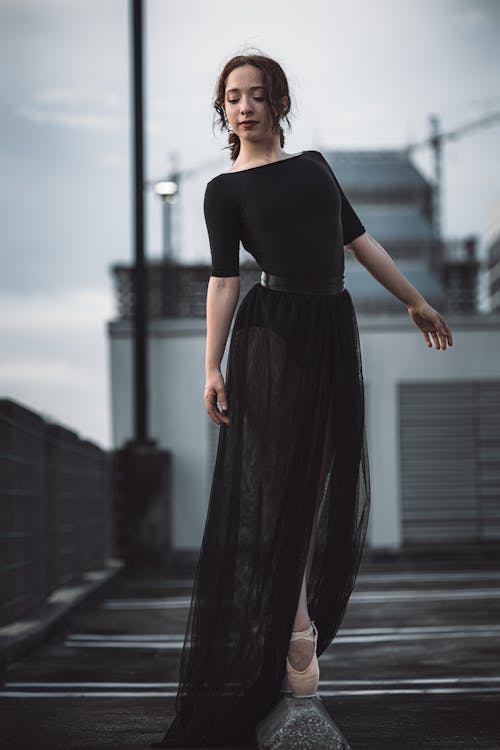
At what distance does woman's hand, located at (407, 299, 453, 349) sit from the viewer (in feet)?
13.1

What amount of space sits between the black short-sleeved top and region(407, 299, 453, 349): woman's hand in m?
0.30

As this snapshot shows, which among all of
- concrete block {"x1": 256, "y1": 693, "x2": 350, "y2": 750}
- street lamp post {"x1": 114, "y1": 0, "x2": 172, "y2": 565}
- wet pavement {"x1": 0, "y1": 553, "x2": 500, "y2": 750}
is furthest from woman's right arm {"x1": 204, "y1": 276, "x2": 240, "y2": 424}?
street lamp post {"x1": 114, "y1": 0, "x2": 172, "y2": 565}

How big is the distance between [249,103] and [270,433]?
92 cm

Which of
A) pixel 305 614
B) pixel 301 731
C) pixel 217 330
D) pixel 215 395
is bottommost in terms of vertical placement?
pixel 301 731

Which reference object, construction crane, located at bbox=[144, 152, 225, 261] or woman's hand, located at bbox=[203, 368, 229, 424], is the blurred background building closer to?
construction crane, located at bbox=[144, 152, 225, 261]

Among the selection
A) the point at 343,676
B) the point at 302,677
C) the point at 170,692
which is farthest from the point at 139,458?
the point at 302,677

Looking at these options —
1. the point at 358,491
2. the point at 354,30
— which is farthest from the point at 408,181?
the point at 358,491

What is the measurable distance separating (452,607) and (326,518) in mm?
4982

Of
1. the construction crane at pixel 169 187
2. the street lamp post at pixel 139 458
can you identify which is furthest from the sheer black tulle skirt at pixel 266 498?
the construction crane at pixel 169 187

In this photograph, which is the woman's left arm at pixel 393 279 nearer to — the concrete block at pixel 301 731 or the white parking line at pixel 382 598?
the concrete block at pixel 301 731


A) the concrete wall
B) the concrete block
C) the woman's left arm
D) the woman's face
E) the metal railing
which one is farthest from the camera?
the concrete wall

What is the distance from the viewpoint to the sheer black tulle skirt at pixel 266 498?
12.3ft

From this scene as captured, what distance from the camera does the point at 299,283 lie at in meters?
3.81

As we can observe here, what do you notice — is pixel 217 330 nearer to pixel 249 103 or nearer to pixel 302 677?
pixel 249 103
